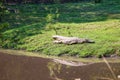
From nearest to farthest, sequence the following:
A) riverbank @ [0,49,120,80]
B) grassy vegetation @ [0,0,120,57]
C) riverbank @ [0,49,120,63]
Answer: riverbank @ [0,49,120,80] → riverbank @ [0,49,120,63] → grassy vegetation @ [0,0,120,57]

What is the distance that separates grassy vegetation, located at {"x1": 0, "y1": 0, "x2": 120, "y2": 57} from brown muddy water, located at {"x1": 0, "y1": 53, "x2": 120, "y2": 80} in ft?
6.52

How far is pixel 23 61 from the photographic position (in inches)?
1062

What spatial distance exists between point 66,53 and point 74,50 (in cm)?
75

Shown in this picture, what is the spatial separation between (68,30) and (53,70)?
1008 centimetres

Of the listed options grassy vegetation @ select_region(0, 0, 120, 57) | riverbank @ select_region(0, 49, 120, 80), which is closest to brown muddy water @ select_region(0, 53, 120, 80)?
riverbank @ select_region(0, 49, 120, 80)

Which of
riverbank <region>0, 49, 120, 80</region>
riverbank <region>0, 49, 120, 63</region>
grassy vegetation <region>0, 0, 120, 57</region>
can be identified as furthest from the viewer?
grassy vegetation <region>0, 0, 120, 57</region>

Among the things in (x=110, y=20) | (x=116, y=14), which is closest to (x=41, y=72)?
(x=110, y=20)

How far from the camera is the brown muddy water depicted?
71.4ft

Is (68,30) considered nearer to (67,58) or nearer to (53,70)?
(67,58)

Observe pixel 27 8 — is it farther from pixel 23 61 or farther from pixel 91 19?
pixel 23 61

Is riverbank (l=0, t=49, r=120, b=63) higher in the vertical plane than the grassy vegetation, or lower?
lower

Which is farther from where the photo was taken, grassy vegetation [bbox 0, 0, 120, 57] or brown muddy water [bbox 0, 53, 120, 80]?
grassy vegetation [bbox 0, 0, 120, 57]

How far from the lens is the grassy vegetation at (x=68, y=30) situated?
2755cm

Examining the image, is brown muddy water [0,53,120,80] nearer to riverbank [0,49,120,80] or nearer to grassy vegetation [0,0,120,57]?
riverbank [0,49,120,80]
